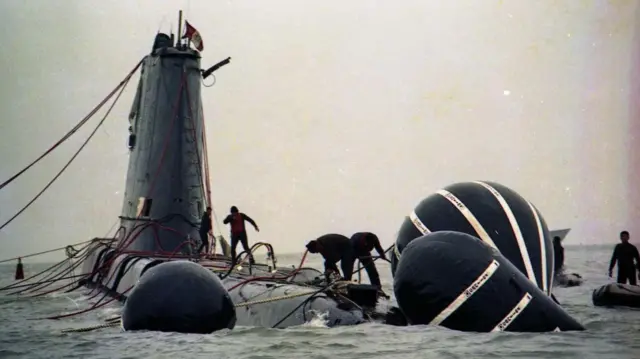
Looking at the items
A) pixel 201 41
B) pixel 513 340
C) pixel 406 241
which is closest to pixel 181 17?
pixel 201 41

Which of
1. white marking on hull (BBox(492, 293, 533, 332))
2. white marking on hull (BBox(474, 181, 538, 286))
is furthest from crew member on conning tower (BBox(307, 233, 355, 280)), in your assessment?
white marking on hull (BBox(492, 293, 533, 332))

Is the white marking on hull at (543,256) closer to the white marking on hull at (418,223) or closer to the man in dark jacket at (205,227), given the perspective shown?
the white marking on hull at (418,223)

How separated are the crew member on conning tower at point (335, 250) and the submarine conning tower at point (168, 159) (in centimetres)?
461

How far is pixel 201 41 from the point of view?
18156 millimetres

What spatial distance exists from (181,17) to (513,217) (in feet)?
39.6

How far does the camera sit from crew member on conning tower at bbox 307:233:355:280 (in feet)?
44.3

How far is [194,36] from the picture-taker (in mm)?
18141

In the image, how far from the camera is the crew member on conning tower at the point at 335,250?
13.5 metres

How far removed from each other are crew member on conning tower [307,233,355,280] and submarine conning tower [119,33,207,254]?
4609mm

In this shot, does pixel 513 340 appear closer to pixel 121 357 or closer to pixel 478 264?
pixel 478 264

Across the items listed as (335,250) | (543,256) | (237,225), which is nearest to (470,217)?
(543,256)

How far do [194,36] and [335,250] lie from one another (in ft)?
24.4

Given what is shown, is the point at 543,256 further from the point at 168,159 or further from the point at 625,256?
the point at 168,159

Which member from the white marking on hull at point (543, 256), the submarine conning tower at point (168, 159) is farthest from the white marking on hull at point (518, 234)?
the submarine conning tower at point (168, 159)
